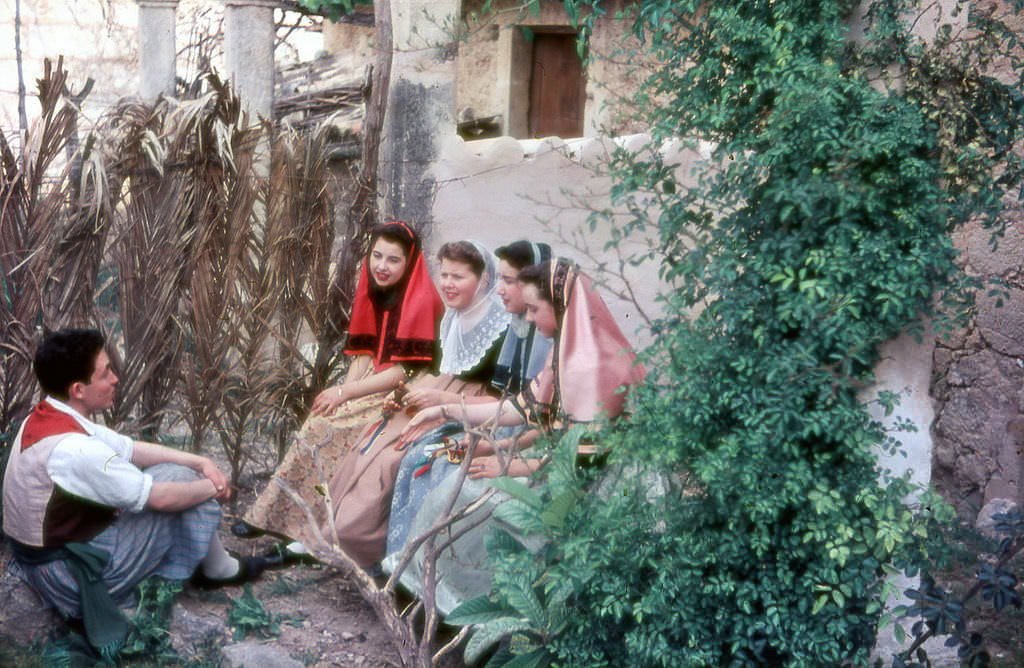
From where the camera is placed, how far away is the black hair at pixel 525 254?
14.3 feet

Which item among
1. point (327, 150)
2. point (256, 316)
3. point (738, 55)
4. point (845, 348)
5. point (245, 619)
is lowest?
point (245, 619)

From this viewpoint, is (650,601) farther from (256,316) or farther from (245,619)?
(256,316)

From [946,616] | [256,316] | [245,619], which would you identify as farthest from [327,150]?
[946,616]

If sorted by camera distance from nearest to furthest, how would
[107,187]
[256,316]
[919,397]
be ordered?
[919,397], [107,187], [256,316]

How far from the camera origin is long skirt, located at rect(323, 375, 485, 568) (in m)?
4.59

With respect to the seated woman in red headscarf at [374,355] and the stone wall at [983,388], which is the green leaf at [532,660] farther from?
the stone wall at [983,388]

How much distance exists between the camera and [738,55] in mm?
3506

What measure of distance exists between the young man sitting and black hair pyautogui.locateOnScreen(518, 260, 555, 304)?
1494 millimetres

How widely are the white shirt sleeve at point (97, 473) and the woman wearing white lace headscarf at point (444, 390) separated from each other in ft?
2.89

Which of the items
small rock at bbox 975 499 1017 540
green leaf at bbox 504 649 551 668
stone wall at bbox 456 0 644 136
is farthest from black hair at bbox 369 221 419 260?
stone wall at bbox 456 0 644 136

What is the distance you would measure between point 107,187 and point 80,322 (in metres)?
0.64

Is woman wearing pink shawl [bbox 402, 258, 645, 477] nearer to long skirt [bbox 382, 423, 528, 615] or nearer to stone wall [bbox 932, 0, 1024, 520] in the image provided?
long skirt [bbox 382, 423, 528, 615]

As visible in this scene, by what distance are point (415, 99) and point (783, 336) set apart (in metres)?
2.92

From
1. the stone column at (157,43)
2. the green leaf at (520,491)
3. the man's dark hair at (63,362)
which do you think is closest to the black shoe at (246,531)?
the man's dark hair at (63,362)
